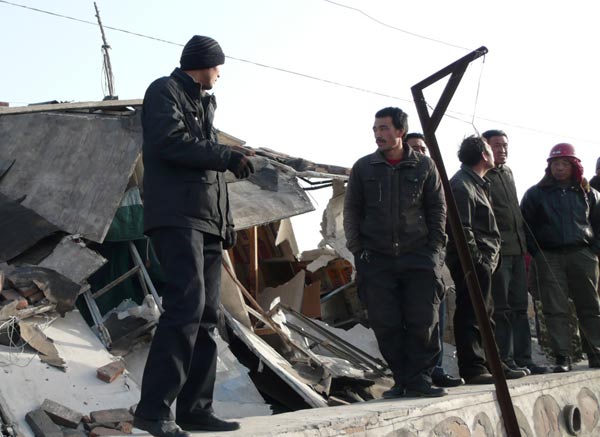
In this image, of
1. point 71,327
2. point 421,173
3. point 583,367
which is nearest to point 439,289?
point 421,173

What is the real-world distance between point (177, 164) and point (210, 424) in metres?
1.28

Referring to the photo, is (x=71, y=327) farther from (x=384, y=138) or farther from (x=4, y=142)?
(x=384, y=138)

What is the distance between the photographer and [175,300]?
375 centimetres

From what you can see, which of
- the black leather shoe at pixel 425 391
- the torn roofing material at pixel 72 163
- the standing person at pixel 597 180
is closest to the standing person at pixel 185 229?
the black leather shoe at pixel 425 391

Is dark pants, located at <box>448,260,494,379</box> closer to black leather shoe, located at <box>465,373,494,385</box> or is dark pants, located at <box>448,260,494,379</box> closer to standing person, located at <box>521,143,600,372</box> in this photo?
black leather shoe, located at <box>465,373,494,385</box>

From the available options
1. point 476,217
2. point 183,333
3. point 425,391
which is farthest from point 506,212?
point 183,333

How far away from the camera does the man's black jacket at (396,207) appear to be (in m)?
5.44

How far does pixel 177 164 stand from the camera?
12.6 ft

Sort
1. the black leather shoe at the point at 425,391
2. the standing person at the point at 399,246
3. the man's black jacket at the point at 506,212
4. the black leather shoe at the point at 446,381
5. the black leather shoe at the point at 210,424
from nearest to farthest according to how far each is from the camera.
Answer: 1. the black leather shoe at the point at 210,424
2. the black leather shoe at the point at 425,391
3. the standing person at the point at 399,246
4. the black leather shoe at the point at 446,381
5. the man's black jacket at the point at 506,212

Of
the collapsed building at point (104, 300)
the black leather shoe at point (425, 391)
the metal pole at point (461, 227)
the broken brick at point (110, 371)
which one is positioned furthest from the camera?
the broken brick at point (110, 371)

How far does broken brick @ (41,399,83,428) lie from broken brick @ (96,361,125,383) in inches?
27.8

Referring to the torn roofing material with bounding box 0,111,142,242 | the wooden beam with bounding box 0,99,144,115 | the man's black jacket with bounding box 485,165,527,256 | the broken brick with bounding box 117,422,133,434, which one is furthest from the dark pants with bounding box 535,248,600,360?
the wooden beam with bounding box 0,99,144,115

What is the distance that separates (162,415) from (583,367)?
17.5 ft

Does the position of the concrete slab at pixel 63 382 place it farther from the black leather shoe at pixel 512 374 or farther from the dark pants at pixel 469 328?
the black leather shoe at pixel 512 374
